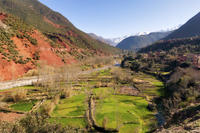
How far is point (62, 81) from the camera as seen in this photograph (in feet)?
145

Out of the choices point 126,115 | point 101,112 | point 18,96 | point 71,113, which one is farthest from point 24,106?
point 126,115

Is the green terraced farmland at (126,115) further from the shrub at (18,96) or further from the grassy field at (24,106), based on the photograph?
the shrub at (18,96)

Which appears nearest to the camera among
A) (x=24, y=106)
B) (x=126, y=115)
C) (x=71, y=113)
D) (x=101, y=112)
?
(x=126, y=115)

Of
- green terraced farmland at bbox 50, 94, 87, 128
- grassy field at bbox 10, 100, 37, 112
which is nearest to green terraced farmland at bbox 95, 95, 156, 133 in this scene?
green terraced farmland at bbox 50, 94, 87, 128

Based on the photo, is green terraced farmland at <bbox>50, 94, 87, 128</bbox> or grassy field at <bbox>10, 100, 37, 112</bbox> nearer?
green terraced farmland at <bbox>50, 94, 87, 128</bbox>

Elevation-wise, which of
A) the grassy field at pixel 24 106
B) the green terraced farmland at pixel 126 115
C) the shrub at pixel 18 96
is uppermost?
the shrub at pixel 18 96

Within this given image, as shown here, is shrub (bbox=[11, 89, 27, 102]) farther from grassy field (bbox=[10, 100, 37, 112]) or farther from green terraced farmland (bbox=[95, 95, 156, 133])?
green terraced farmland (bbox=[95, 95, 156, 133])

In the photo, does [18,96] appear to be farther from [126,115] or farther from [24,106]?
[126,115]

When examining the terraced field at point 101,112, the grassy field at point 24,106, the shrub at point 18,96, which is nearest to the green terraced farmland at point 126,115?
the terraced field at point 101,112

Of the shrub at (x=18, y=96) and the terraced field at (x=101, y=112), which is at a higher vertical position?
the shrub at (x=18, y=96)

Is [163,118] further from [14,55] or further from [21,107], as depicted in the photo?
[14,55]

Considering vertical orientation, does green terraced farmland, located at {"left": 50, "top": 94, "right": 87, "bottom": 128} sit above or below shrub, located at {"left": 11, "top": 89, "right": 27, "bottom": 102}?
below

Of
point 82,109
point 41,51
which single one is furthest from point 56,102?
point 41,51

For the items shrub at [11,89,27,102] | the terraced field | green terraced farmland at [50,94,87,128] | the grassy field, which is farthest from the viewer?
shrub at [11,89,27,102]
